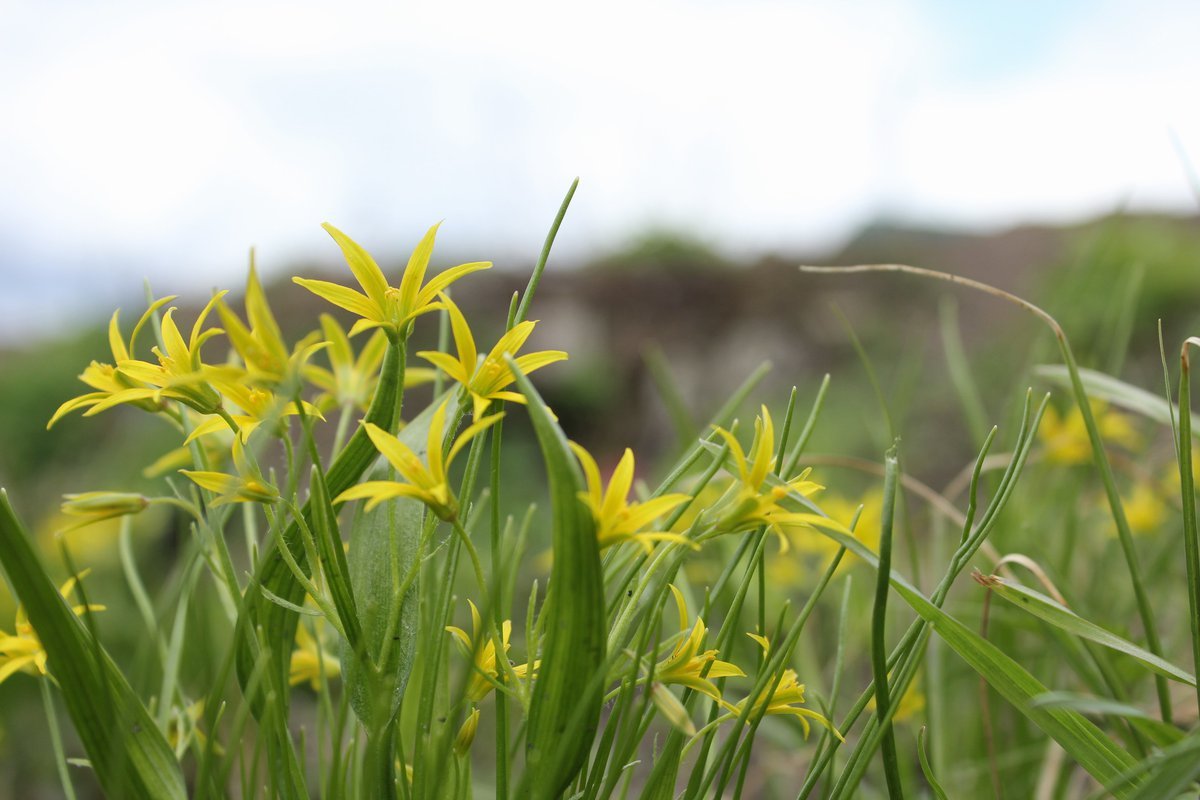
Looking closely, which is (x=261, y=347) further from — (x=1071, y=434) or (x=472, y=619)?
(x=1071, y=434)

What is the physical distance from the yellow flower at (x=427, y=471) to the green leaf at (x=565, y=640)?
0.04 meters

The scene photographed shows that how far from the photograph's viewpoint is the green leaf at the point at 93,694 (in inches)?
16.1

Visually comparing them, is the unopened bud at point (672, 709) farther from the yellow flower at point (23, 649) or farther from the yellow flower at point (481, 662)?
the yellow flower at point (23, 649)

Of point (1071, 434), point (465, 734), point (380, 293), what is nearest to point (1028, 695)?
point (465, 734)

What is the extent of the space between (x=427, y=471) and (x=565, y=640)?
0.11 metres

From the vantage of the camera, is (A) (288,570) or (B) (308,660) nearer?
(A) (288,570)

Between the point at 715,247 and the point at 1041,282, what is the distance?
7.56 feet

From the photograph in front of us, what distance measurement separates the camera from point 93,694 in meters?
→ 0.44

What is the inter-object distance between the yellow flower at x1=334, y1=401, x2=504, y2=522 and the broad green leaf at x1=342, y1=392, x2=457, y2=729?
0.06 metres

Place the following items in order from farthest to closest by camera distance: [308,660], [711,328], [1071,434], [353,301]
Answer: [711,328]
[1071,434]
[308,660]
[353,301]

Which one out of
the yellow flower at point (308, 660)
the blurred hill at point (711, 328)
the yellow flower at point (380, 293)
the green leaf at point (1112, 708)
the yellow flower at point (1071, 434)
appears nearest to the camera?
the green leaf at point (1112, 708)

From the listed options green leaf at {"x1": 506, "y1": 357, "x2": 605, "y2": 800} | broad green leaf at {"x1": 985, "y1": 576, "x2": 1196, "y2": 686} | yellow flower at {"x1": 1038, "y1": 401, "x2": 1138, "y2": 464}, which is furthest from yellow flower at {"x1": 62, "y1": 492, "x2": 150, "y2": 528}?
yellow flower at {"x1": 1038, "y1": 401, "x2": 1138, "y2": 464}

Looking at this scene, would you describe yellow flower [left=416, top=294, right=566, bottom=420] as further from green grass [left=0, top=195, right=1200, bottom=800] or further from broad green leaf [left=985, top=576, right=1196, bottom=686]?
broad green leaf [left=985, top=576, right=1196, bottom=686]

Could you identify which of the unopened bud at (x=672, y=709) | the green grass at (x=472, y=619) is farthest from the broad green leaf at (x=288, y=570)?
the unopened bud at (x=672, y=709)
